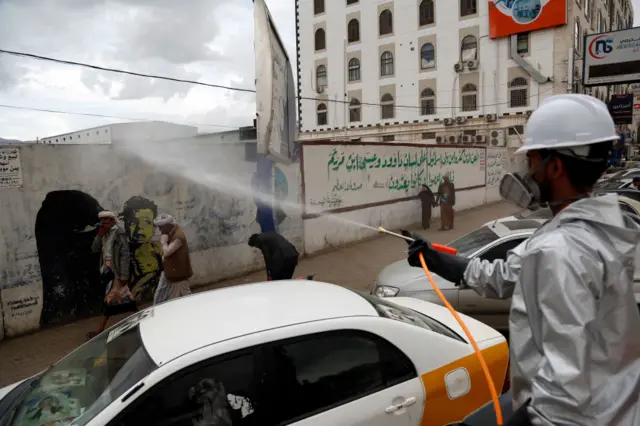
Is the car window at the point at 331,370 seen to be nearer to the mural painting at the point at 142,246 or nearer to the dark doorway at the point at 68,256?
the dark doorway at the point at 68,256

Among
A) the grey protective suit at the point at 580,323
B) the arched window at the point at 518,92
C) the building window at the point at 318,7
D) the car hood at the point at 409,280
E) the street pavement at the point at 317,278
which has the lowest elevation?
the street pavement at the point at 317,278

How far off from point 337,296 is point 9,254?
4737 mm

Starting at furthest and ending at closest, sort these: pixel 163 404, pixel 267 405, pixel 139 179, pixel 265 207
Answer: pixel 265 207 → pixel 139 179 → pixel 267 405 → pixel 163 404

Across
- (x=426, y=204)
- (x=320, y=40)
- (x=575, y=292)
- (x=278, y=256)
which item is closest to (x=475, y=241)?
(x=278, y=256)

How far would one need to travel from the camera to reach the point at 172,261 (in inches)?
200

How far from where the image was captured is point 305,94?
40812mm

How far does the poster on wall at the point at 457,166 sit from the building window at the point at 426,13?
65.7ft

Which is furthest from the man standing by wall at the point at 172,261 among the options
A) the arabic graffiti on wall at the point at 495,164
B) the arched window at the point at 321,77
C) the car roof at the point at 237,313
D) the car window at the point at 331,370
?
the arched window at the point at 321,77

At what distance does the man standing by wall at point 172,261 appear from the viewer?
5.07m

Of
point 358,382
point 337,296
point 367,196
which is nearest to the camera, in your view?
point 358,382

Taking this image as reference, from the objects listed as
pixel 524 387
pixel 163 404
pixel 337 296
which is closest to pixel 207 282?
pixel 337 296

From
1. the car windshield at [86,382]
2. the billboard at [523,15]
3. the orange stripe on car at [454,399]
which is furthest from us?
the billboard at [523,15]

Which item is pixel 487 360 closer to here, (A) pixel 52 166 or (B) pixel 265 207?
(A) pixel 52 166

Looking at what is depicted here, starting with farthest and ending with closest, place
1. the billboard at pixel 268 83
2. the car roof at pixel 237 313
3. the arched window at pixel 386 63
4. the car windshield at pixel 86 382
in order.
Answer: the arched window at pixel 386 63 → the billboard at pixel 268 83 → the car roof at pixel 237 313 → the car windshield at pixel 86 382
